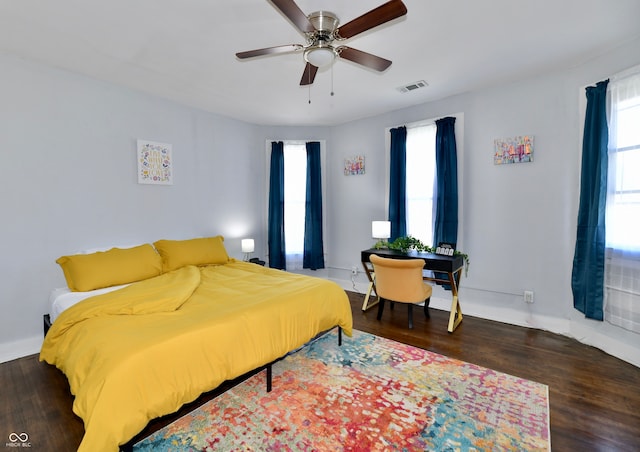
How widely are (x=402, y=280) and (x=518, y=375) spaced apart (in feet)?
4.07

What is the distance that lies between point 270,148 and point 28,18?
302 centimetres

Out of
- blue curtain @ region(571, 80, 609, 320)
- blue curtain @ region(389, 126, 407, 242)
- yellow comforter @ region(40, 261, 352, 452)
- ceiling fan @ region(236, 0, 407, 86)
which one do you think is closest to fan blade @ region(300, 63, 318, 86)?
ceiling fan @ region(236, 0, 407, 86)

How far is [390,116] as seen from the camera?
4.32 m

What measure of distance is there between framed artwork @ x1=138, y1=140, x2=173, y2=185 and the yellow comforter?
1.47 metres

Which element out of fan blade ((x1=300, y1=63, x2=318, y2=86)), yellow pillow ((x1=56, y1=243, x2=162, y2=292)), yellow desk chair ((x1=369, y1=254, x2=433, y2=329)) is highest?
fan blade ((x1=300, y1=63, x2=318, y2=86))

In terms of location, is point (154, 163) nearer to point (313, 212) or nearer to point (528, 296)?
point (313, 212)

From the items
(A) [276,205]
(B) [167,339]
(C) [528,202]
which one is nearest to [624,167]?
(C) [528,202]

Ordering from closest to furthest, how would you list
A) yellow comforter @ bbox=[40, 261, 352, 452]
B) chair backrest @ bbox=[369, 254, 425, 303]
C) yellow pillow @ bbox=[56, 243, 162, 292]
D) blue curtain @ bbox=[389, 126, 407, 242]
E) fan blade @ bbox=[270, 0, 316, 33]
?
yellow comforter @ bbox=[40, 261, 352, 452]
fan blade @ bbox=[270, 0, 316, 33]
yellow pillow @ bbox=[56, 243, 162, 292]
chair backrest @ bbox=[369, 254, 425, 303]
blue curtain @ bbox=[389, 126, 407, 242]

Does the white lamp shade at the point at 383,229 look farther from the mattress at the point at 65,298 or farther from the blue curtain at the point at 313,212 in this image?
the mattress at the point at 65,298

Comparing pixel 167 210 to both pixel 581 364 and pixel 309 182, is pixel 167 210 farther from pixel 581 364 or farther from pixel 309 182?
pixel 581 364

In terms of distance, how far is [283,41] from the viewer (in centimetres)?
246

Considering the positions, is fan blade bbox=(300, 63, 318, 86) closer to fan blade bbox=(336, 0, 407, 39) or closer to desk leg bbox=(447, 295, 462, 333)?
fan blade bbox=(336, 0, 407, 39)

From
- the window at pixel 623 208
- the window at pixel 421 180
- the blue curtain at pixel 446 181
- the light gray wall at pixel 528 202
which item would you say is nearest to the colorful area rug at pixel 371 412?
the window at pixel 623 208

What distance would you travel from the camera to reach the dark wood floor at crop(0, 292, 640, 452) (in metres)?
1.73
